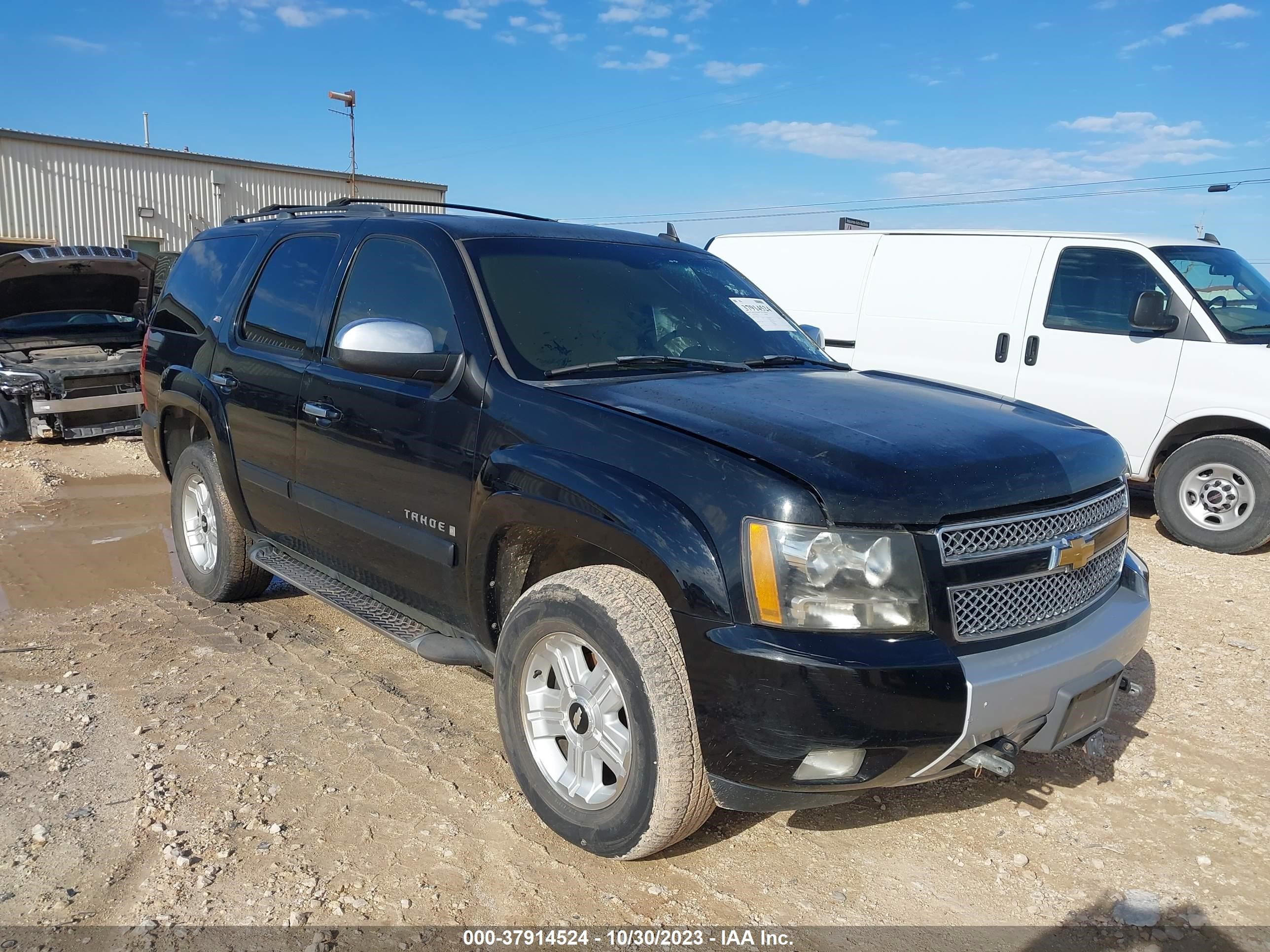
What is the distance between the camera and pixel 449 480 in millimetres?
3260

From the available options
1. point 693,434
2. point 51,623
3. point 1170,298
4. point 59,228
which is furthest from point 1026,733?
point 59,228

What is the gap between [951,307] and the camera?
7891 millimetres

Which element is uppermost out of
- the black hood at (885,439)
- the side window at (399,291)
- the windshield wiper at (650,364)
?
the side window at (399,291)

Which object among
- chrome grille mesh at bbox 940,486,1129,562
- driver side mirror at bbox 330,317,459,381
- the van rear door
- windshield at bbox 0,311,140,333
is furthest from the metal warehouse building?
chrome grille mesh at bbox 940,486,1129,562

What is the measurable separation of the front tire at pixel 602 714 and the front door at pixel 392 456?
0.47 metres

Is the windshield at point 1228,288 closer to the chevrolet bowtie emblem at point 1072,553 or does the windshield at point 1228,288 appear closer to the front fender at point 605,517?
the chevrolet bowtie emblem at point 1072,553

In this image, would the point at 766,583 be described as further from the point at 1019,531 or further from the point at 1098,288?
the point at 1098,288

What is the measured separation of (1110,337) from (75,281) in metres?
9.73

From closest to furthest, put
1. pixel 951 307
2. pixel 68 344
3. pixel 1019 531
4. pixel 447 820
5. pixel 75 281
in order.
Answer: pixel 1019 531 < pixel 447 820 < pixel 951 307 < pixel 75 281 < pixel 68 344

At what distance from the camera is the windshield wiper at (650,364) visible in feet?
10.8

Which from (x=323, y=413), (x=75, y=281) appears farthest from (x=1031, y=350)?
(x=75, y=281)

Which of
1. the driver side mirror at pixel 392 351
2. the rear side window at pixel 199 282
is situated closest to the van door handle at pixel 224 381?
the rear side window at pixel 199 282

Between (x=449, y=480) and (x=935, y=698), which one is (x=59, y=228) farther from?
(x=935, y=698)

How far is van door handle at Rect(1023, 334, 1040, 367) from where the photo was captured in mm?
7492
